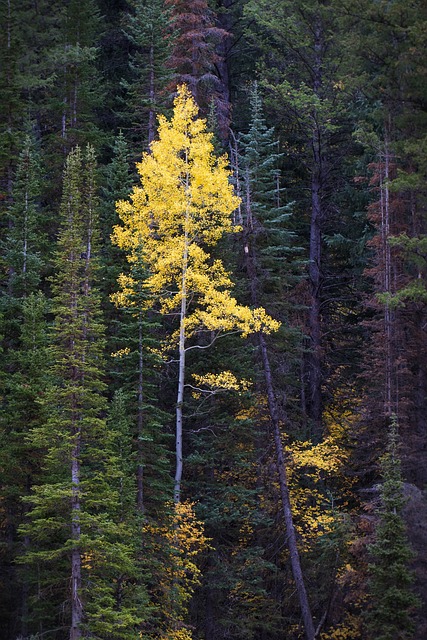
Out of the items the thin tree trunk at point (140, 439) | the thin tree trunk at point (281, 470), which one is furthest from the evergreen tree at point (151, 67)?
the thin tree trunk at point (140, 439)

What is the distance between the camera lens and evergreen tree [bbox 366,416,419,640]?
→ 55.5ft

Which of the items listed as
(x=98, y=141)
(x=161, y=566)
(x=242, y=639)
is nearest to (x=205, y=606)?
(x=242, y=639)

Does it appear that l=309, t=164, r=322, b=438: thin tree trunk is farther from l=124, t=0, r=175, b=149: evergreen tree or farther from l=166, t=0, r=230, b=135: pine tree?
l=124, t=0, r=175, b=149: evergreen tree

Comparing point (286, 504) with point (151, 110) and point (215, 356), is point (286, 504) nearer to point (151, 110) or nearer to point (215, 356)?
point (215, 356)

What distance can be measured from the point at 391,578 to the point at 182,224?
11.7 m

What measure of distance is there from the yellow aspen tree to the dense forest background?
0.11 m

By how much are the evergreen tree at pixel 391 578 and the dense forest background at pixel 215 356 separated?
0.20 ft

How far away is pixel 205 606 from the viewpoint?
24703 mm

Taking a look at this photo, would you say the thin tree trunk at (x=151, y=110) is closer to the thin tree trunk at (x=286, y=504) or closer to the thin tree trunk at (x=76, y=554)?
the thin tree trunk at (x=286, y=504)

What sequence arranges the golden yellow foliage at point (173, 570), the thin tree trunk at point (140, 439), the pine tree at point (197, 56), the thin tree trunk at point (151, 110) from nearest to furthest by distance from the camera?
the golden yellow foliage at point (173, 570), the thin tree trunk at point (140, 439), the thin tree trunk at point (151, 110), the pine tree at point (197, 56)

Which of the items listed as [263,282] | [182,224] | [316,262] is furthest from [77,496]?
[316,262]

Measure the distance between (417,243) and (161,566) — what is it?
9.92m

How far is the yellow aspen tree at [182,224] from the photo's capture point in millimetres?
22766

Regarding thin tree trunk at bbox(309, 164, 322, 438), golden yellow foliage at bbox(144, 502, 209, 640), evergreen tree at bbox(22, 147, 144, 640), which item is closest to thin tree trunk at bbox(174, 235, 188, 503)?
golden yellow foliage at bbox(144, 502, 209, 640)
